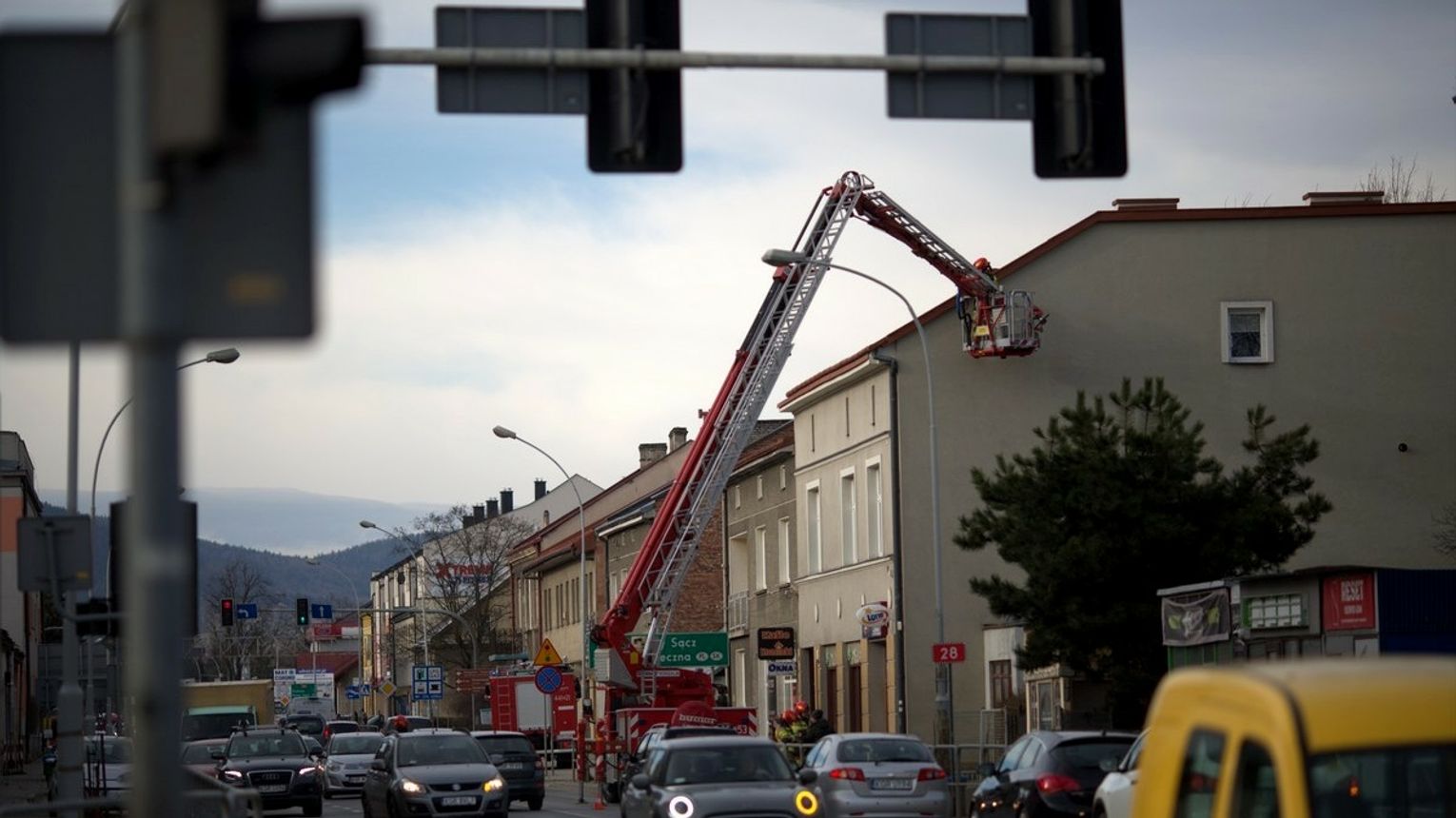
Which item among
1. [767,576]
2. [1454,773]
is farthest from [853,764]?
[767,576]

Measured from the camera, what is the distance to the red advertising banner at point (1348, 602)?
25547 millimetres

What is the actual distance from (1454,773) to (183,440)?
14.8ft

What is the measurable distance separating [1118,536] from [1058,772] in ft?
30.1

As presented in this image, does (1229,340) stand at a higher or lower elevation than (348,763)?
higher

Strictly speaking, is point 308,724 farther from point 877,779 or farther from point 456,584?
point 877,779

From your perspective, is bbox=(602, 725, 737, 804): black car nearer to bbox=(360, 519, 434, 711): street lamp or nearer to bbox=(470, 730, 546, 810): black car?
bbox=(470, 730, 546, 810): black car

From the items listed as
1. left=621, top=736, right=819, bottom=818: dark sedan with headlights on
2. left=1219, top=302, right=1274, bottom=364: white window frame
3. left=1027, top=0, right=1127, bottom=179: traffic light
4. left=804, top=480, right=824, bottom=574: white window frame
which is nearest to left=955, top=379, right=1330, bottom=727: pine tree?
left=621, top=736, right=819, bottom=818: dark sedan with headlights on

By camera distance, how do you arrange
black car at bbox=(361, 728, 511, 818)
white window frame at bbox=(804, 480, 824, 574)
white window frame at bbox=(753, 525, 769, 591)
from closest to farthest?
black car at bbox=(361, 728, 511, 818) < white window frame at bbox=(804, 480, 824, 574) < white window frame at bbox=(753, 525, 769, 591)

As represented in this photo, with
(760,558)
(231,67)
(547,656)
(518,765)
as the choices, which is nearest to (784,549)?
(760,558)

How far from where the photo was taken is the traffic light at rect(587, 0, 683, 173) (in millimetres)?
12219

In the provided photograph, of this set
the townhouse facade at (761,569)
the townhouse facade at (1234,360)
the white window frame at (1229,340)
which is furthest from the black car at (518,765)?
the white window frame at (1229,340)

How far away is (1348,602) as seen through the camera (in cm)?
2598

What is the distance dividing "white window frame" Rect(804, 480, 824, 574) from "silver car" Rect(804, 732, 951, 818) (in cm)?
2379

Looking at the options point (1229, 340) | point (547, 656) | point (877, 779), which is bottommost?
point (877, 779)
